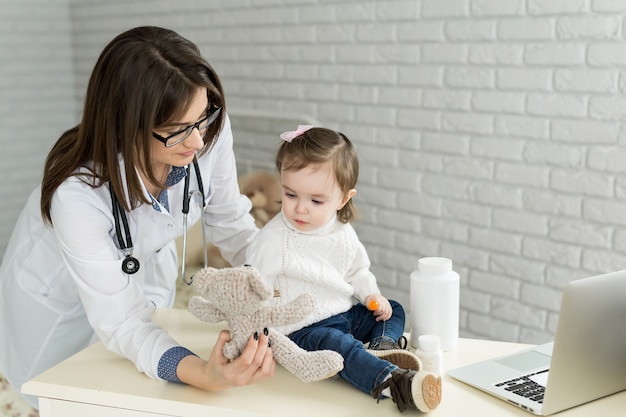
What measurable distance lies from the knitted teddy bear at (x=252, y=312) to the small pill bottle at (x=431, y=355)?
21 cm

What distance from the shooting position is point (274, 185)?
3176mm

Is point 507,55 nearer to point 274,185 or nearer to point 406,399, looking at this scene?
point 274,185

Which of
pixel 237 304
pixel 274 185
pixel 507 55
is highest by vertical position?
pixel 507 55

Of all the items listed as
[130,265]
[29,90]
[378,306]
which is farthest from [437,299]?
[29,90]

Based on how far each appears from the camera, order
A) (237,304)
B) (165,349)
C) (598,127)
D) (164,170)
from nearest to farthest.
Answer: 1. (237,304)
2. (165,349)
3. (164,170)
4. (598,127)

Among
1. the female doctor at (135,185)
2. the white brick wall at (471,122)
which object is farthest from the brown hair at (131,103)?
the white brick wall at (471,122)

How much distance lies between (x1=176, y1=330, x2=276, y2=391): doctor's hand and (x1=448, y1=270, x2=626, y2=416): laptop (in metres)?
0.38

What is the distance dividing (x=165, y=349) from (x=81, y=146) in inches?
17.6

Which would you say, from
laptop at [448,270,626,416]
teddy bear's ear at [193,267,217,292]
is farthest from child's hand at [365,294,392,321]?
teddy bear's ear at [193,267,217,292]

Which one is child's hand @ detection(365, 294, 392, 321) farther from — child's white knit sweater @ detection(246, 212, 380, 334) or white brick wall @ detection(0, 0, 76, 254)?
white brick wall @ detection(0, 0, 76, 254)

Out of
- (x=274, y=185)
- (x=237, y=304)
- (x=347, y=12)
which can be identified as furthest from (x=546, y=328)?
(x=237, y=304)

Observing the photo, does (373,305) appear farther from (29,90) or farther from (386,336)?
(29,90)

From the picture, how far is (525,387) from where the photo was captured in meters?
1.34

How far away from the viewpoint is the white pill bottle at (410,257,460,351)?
150 cm
